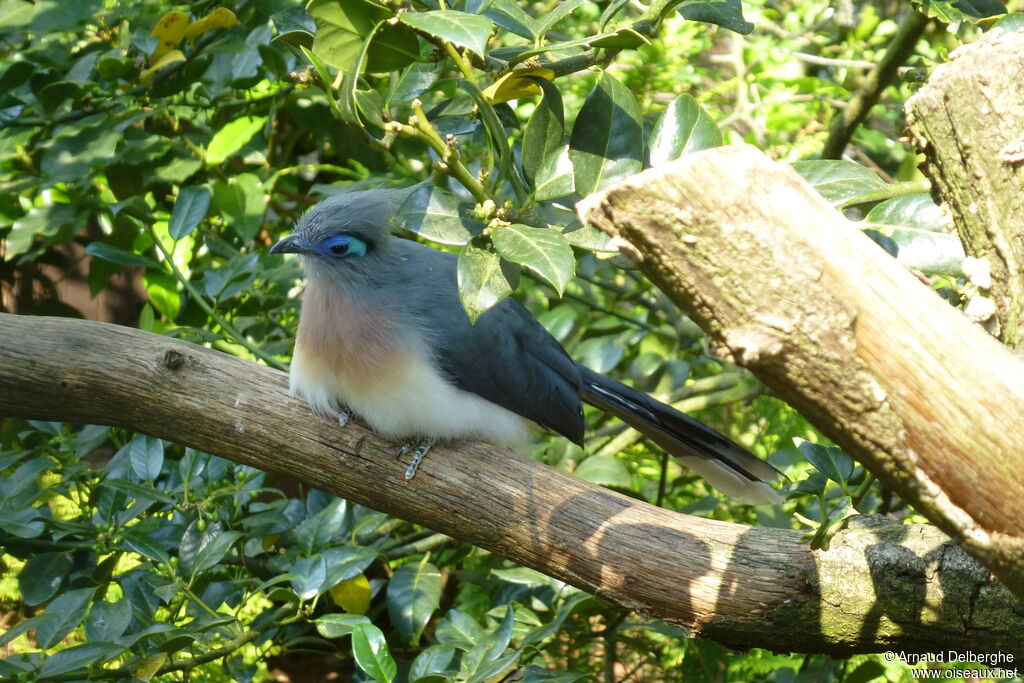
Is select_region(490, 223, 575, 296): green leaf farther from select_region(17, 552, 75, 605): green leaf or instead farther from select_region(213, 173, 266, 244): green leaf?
select_region(213, 173, 266, 244): green leaf

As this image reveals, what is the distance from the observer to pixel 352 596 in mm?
2699

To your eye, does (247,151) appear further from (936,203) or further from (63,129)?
(936,203)

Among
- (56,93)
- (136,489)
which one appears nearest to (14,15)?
(56,93)

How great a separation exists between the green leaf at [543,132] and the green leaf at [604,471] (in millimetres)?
1120

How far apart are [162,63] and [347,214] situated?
87 cm

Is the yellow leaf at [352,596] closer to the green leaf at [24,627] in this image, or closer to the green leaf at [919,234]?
the green leaf at [24,627]

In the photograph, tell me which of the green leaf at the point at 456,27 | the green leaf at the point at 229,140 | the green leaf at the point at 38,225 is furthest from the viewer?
the green leaf at the point at 229,140

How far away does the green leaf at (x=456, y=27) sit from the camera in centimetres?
133

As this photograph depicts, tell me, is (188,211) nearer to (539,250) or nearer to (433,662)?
(433,662)

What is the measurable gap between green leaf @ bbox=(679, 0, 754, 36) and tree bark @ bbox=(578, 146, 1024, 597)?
27.1 inches

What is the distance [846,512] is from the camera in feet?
5.40

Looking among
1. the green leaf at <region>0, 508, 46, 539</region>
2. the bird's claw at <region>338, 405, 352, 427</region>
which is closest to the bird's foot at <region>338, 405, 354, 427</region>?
the bird's claw at <region>338, 405, 352, 427</region>

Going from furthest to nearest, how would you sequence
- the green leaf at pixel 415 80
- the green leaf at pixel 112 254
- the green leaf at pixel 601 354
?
the green leaf at pixel 601 354 → the green leaf at pixel 112 254 → the green leaf at pixel 415 80

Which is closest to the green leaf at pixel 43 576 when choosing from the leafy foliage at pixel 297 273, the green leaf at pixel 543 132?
the leafy foliage at pixel 297 273
